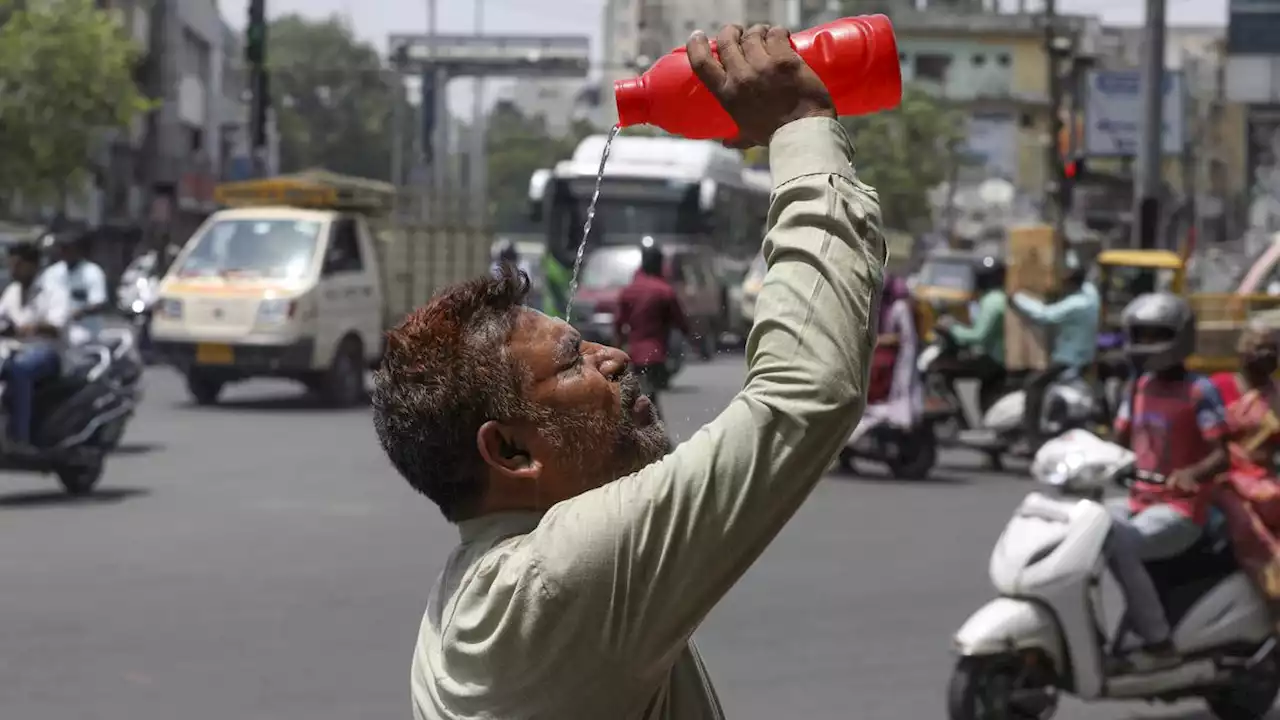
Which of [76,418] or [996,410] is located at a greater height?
[76,418]

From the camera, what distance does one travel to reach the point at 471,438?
215 cm

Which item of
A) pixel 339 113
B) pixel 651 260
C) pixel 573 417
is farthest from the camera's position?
pixel 339 113

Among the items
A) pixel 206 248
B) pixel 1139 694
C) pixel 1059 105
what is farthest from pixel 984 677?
pixel 1059 105

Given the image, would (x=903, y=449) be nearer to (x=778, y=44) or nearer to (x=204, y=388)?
(x=204, y=388)

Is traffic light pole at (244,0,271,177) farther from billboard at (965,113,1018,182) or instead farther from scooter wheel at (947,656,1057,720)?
billboard at (965,113,1018,182)

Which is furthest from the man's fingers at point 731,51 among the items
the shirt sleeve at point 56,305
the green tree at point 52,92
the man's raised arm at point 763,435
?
the green tree at point 52,92

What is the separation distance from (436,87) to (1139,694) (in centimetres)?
6419

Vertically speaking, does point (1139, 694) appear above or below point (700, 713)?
below

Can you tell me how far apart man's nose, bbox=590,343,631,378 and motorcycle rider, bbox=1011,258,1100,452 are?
1330 centimetres

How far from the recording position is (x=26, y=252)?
13273 millimetres

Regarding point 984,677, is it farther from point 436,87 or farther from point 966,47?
point 966,47

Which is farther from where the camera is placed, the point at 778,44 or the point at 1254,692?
the point at 1254,692

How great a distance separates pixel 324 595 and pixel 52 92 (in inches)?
1206

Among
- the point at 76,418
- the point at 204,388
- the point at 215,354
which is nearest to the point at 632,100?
the point at 76,418
